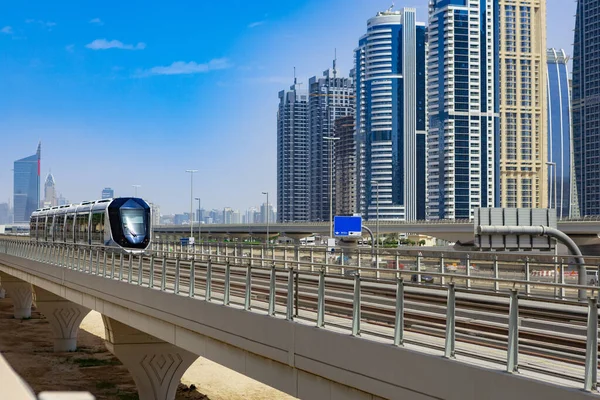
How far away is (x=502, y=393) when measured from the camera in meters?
8.17

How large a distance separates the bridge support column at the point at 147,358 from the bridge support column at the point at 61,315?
18617mm

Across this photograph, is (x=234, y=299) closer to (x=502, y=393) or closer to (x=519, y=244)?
(x=502, y=393)

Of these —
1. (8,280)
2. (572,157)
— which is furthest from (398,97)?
(8,280)

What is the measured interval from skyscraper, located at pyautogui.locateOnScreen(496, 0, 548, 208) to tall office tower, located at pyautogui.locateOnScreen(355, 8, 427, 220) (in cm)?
2717

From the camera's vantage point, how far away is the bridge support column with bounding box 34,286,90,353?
43.9m

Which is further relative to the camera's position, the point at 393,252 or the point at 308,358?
the point at 393,252

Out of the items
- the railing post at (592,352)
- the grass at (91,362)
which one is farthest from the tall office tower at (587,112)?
the railing post at (592,352)

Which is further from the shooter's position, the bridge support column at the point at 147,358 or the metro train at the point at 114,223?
the metro train at the point at 114,223

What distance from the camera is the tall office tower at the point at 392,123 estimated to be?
187 metres

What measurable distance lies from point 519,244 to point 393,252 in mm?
4194

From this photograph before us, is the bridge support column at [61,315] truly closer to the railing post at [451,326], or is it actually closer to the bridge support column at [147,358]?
the bridge support column at [147,358]

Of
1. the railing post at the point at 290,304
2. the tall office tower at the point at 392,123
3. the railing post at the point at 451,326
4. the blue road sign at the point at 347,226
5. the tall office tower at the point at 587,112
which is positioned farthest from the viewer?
the tall office tower at the point at 392,123

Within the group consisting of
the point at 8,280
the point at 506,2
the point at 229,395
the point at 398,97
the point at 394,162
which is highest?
the point at 506,2

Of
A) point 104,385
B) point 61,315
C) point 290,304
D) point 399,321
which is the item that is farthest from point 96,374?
point 399,321
